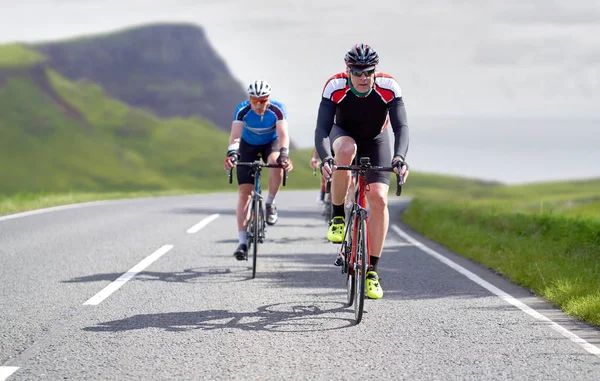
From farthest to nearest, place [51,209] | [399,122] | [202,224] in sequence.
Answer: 1. [51,209]
2. [202,224]
3. [399,122]

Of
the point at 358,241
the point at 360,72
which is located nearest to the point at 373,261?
the point at 358,241

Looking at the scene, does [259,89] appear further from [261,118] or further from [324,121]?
[324,121]

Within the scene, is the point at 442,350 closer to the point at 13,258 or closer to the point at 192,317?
the point at 192,317

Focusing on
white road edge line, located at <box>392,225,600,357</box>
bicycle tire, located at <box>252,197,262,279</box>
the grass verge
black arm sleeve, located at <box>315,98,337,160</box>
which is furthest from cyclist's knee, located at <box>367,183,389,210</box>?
bicycle tire, located at <box>252,197,262,279</box>

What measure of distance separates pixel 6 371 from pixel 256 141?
202 inches

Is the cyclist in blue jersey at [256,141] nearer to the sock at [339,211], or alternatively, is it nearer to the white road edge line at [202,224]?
the sock at [339,211]

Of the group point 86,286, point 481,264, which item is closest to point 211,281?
point 86,286

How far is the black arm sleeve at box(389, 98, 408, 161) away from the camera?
649cm

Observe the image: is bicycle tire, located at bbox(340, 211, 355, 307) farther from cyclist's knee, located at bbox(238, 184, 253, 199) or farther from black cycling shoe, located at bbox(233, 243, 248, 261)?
cyclist's knee, located at bbox(238, 184, 253, 199)

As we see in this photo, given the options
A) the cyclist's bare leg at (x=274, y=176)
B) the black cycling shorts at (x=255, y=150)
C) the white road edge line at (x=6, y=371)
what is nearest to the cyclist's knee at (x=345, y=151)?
the cyclist's bare leg at (x=274, y=176)

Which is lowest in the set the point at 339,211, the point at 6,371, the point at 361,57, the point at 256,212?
the point at 6,371

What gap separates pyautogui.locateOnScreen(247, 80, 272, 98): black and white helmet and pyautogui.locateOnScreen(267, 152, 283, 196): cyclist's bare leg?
0.92 meters

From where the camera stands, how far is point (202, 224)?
1449cm

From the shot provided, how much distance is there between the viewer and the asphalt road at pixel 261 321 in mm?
4781
